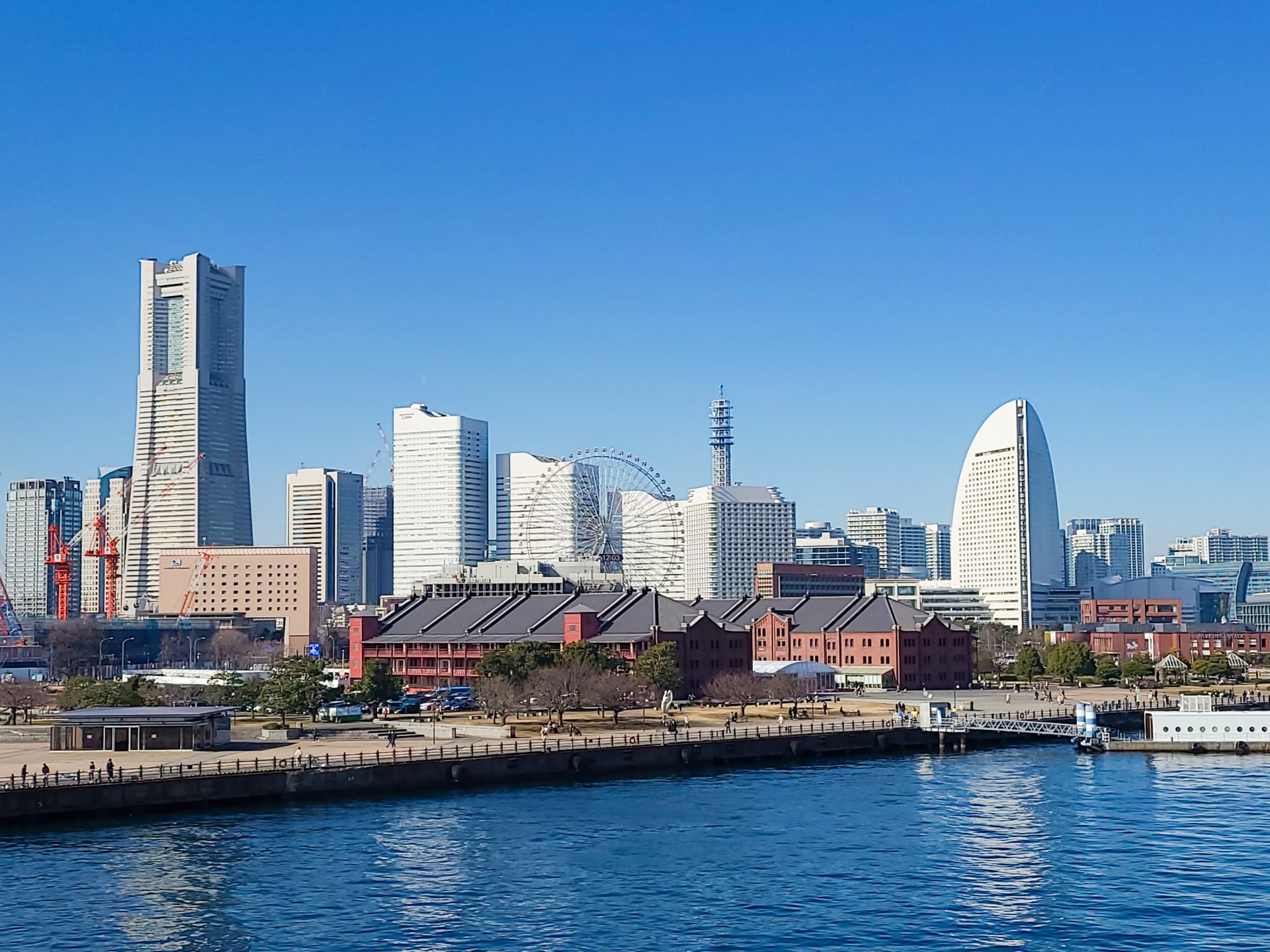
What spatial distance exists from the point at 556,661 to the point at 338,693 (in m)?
20.3

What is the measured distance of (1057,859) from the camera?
6719 cm

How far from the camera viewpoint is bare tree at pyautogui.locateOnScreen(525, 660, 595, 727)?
117 m

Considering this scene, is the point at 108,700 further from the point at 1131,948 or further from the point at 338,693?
the point at 1131,948

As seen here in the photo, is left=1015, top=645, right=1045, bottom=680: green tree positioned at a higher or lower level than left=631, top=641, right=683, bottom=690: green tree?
lower

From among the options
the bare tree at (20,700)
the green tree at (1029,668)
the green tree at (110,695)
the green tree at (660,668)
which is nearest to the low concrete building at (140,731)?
the green tree at (110,695)

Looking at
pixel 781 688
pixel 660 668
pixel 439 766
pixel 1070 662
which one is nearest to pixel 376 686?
pixel 660 668

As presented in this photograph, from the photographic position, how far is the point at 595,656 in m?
135

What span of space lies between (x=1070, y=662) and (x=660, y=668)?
66.3 m

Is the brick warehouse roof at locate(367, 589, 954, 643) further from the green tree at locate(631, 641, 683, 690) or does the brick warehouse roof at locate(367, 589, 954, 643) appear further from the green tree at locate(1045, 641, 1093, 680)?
the green tree at locate(1045, 641, 1093, 680)

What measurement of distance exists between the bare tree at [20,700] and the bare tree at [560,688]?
41925 millimetres

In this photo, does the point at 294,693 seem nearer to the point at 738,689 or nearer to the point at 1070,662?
the point at 738,689

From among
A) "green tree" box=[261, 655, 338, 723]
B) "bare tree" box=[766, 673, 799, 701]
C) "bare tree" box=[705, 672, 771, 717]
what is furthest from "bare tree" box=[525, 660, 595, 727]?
"bare tree" box=[766, 673, 799, 701]

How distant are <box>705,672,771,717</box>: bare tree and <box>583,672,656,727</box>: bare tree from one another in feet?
31.4

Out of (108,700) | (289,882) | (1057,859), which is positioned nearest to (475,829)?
(289,882)
